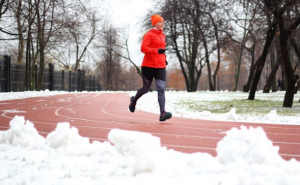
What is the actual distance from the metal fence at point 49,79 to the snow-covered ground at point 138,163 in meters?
23.3

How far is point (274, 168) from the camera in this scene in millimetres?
3631

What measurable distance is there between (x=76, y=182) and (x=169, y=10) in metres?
33.4

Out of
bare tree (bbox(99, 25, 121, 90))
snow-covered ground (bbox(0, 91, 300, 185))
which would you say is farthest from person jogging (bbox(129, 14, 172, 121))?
bare tree (bbox(99, 25, 121, 90))

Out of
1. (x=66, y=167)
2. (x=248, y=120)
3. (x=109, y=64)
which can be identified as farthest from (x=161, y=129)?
(x=109, y=64)

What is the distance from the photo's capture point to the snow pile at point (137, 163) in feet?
11.3

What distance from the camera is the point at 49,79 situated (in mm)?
37594

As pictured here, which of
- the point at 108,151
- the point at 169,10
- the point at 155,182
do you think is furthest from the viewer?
the point at 169,10

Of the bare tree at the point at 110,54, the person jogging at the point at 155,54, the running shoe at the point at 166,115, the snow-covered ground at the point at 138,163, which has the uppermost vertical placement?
the bare tree at the point at 110,54

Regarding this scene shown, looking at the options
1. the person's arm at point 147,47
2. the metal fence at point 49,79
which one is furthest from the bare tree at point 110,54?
the person's arm at point 147,47

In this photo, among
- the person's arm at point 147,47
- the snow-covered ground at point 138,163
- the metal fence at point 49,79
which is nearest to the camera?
the snow-covered ground at point 138,163

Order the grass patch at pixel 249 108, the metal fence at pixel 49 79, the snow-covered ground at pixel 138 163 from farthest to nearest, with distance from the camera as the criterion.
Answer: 1. the metal fence at pixel 49 79
2. the grass patch at pixel 249 108
3. the snow-covered ground at pixel 138 163

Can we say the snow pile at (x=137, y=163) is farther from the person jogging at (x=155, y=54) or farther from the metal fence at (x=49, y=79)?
the metal fence at (x=49, y=79)

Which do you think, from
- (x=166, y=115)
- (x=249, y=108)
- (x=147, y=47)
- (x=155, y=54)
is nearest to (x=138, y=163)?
(x=147, y=47)

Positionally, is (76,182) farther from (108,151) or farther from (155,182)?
(108,151)
